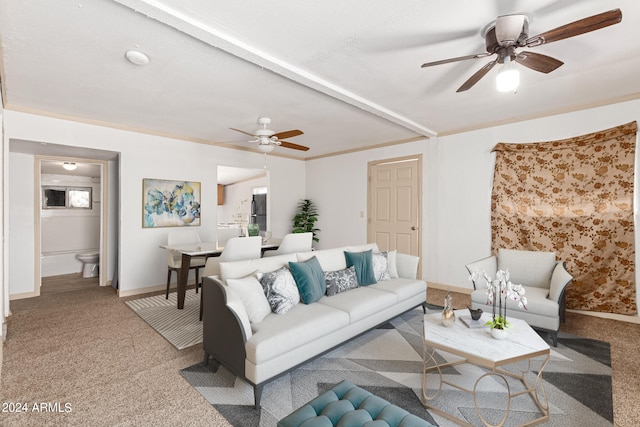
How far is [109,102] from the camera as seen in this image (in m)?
3.62

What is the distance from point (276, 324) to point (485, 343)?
144cm

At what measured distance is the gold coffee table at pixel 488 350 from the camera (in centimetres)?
187

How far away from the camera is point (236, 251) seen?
3227mm

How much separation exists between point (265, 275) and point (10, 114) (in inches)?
154

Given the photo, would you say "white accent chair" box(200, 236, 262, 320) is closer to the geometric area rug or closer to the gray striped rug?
the gray striped rug

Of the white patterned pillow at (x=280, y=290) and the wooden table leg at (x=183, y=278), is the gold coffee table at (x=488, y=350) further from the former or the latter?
the wooden table leg at (x=183, y=278)

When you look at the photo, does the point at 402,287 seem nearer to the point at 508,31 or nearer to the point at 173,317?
the point at 508,31

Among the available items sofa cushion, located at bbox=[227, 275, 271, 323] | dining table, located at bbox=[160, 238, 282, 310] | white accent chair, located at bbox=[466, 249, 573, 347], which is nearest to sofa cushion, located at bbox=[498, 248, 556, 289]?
white accent chair, located at bbox=[466, 249, 573, 347]

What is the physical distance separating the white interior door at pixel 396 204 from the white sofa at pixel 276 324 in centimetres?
230

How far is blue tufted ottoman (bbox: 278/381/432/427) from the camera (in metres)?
1.29

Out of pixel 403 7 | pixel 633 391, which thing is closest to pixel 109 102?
pixel 403 7

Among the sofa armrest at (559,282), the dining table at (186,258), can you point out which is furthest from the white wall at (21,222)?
the sofa armrest at (559,282)

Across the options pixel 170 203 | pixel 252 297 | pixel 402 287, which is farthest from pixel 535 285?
pixel 170 203

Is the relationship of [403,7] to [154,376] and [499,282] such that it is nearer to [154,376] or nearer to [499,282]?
[499,282]
